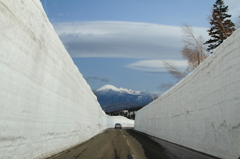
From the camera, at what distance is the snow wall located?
19.1ft

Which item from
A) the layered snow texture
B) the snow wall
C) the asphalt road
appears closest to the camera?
the snow wall

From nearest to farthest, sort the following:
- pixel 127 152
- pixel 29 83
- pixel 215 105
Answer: pixel 29 83, pixel 215 105, pixel 127 152

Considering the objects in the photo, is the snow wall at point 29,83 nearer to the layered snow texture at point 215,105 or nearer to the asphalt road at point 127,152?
the asphalt road at point 127,152

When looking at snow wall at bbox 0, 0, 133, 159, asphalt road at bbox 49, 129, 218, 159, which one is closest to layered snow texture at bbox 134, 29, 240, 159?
asphalt road at bbox 49, 129, 218, 159

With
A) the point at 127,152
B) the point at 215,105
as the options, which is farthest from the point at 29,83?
the point at 215,105

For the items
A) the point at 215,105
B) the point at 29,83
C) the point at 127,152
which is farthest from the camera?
the point at 127,152

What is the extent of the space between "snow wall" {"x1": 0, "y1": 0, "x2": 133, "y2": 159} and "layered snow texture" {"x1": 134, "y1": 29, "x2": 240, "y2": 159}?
20.7 feet

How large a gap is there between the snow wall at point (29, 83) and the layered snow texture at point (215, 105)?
6319 mm

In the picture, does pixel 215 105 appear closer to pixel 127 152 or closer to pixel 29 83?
pixel 127 152

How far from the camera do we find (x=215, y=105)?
32.9 ft

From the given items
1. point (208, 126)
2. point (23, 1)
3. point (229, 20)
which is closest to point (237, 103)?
point (208, 126)

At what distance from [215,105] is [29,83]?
Answer: 282 inches

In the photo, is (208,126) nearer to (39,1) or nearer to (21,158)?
(21,158)

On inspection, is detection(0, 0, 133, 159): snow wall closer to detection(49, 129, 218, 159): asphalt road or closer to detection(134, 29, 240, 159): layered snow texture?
detection(49, 129, 218, 159): asphalt road
